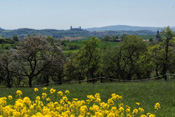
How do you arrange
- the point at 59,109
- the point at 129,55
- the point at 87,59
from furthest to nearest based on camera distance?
1. the point at 129,55
2. the point at 87,59
3. the point at 59,109

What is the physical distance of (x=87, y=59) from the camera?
4459 cm

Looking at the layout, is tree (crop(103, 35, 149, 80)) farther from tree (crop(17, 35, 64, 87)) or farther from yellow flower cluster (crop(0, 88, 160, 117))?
yellow flower cluster (crop(0, 88, 160, 117))

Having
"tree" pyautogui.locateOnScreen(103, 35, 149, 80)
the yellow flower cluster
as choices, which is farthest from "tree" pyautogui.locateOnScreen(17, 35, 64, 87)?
the yellow flower cluster

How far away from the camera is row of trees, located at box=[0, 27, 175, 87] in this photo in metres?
32.7

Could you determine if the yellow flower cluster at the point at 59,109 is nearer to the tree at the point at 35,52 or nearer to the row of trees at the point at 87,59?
the row of trees at the point at 87,59

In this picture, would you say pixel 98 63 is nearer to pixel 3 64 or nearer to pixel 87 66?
pixel 87 66

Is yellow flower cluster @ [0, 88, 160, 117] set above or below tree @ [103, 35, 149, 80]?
above

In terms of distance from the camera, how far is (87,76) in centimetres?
5397

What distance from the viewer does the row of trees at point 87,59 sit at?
107 ft

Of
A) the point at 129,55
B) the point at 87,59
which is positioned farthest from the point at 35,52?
the point at 129,55

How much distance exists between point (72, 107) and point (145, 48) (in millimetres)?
41919

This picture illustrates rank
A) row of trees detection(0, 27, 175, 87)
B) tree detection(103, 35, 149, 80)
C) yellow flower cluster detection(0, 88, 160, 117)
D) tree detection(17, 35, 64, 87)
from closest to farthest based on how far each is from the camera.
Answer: yellow flower cluster detection(0, 88, 160, 117) < tree detection(17, 35, 64, 87) < row of trees detection(0, 27, 175, 87) < tree detection(103, 35, 149, 80)

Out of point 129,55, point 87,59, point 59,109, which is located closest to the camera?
point 59,109

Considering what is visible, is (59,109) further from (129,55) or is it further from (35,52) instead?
(129,55)
